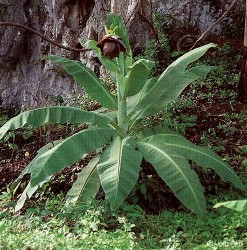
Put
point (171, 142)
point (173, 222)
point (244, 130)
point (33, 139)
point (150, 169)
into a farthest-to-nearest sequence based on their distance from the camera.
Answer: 1. point (33, 139)
2. point (244, 130)
3. point (150, 169)
4. point (171, 142)
5. point (173, 222)

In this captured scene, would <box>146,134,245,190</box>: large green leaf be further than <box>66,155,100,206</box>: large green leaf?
No

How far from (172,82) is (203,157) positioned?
942 millimetres

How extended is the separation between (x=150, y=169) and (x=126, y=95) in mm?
926

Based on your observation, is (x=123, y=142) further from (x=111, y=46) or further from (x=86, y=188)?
(x=111, y=46)

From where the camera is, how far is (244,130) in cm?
732

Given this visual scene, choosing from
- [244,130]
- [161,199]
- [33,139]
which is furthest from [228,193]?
[33,139]

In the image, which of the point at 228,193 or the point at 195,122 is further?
the point at 195,122

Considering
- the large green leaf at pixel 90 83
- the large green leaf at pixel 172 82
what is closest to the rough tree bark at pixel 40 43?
the large green leaf at pixel 90 83

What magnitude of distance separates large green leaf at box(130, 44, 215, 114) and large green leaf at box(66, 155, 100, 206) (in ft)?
2.90

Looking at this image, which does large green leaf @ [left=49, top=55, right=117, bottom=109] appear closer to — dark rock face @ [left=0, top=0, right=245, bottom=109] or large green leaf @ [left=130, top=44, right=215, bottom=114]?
large green leaf @ [left=130, top=44, right=215, bottom=114]

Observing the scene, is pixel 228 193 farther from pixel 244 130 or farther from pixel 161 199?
pixel 244 130

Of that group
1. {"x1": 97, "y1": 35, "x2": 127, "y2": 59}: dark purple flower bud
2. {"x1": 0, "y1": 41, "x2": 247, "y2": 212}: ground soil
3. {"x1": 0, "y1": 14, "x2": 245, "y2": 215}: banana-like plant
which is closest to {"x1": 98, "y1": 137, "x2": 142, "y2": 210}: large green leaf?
{"x1": 0, "y1": 14, "x2": 245, "y2": 215}: banana-like plant

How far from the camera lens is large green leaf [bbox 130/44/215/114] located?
556cm

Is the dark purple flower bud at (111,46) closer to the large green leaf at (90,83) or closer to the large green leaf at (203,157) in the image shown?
the large green leaf at (90,83)
